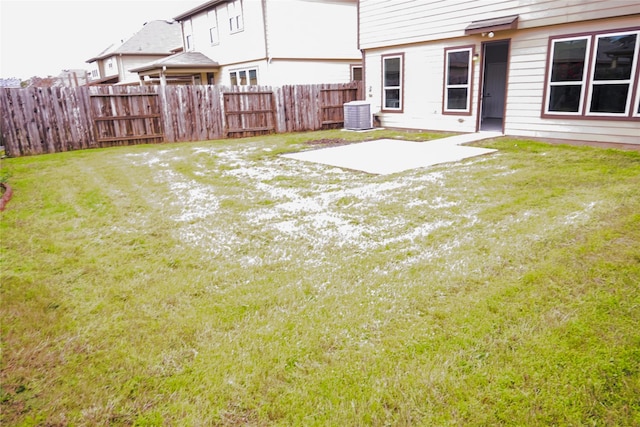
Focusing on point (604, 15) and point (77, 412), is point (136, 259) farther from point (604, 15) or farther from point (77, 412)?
point (604, 15)

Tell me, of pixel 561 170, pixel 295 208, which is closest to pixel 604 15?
pixel 561 170

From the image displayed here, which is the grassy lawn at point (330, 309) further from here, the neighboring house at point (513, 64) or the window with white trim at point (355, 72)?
the window with white trim at point (355, 72)

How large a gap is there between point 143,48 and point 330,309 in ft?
111

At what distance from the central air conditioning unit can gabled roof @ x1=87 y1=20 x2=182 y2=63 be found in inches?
895

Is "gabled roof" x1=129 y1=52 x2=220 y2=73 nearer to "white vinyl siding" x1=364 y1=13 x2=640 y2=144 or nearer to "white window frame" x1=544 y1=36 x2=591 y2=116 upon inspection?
"white vinyl siding" x1=364 y1=13 x2=640 y2=144

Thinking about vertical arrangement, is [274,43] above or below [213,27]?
below

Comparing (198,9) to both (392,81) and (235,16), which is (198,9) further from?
(392,81)

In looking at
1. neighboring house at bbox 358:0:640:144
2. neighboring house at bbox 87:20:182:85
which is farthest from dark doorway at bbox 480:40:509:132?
neighboring house at bbox 87:20:182:85

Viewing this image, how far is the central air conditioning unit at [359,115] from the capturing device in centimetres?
1292

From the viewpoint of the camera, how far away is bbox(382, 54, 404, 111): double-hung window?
484 inches

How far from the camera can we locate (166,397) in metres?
1.98

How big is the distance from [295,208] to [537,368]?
3.36 metres

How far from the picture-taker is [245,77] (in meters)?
18.5

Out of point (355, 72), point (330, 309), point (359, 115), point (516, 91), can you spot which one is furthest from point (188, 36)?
point (330, 309)
